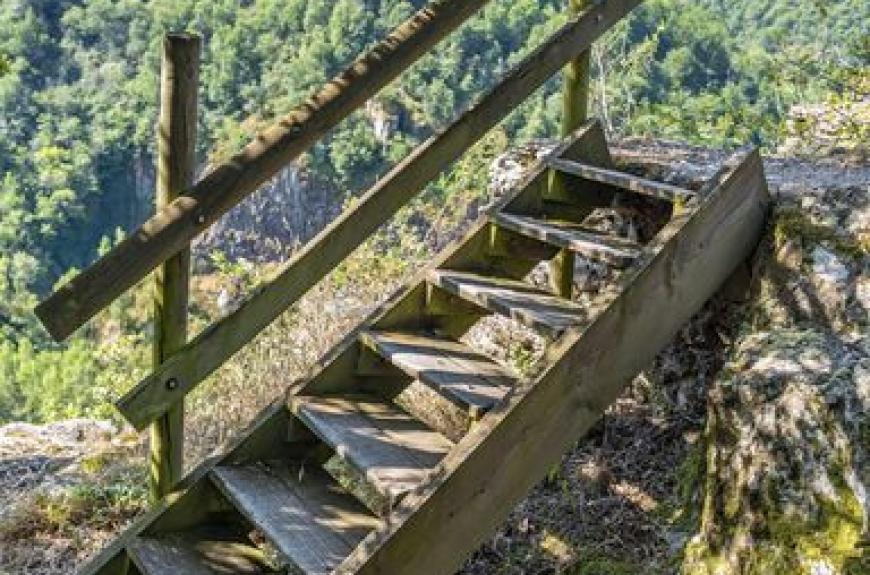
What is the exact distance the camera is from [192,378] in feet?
10.5

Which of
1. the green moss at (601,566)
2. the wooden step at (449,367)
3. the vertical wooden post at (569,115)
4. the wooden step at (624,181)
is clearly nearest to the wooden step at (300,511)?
the wooden step at (449,367)

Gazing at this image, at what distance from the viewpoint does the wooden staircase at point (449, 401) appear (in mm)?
2928

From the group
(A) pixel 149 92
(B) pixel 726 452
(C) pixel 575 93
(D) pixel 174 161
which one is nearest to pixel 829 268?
(B) pixel 726 452

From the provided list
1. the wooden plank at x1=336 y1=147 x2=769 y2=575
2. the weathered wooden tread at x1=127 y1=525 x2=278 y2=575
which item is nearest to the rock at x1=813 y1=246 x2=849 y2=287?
the wooden plank at x1=336 y1=147 x2=769 y2=575

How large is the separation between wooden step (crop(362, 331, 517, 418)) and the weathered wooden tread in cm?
80

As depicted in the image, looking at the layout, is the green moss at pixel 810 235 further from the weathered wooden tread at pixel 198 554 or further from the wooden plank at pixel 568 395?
the weathered wooden tread at pixel 198 554

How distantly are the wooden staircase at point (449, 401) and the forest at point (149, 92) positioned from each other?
23936 mm

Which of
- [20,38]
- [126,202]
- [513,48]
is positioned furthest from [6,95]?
[513,48]

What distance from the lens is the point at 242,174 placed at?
3.06 m

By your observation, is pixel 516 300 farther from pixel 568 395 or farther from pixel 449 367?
pixel 568 395

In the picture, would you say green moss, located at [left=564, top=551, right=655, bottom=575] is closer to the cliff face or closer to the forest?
the cliff face

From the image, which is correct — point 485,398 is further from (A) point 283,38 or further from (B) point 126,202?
(B) point 126,202

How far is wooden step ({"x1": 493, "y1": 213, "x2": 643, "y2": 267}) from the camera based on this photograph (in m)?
3.49

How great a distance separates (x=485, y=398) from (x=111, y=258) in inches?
47.1
